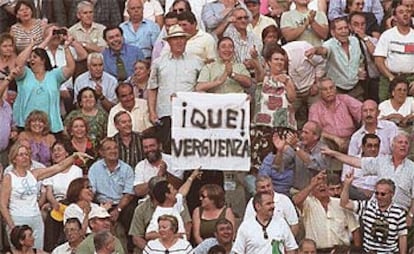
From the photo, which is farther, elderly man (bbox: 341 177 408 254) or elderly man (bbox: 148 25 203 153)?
elderly man (bbox: 148 25 203 153)

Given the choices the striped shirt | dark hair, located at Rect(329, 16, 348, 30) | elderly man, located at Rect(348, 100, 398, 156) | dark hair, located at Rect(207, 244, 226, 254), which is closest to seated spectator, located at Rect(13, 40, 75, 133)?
dark hair, located at Rect(207, 244, 226, 254)

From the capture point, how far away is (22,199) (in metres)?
18.3

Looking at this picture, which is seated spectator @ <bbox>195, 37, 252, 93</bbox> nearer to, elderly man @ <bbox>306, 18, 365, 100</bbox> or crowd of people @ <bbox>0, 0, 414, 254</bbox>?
crowd of people @ <bbox>0, 0, 414, 254</bbox>

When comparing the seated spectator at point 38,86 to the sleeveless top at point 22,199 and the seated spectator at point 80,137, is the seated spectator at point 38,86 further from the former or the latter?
the sleeveless top at point 22,199

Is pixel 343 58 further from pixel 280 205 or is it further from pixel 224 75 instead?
pixel 280 205

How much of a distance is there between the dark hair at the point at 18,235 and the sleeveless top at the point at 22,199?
1.69 ft

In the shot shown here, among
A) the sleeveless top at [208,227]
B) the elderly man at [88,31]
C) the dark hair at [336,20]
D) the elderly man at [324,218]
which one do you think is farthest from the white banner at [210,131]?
the elderly man at [88,31]

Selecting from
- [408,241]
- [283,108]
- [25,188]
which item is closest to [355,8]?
[283,108]

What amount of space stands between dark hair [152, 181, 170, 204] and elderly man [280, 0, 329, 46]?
11.0ft

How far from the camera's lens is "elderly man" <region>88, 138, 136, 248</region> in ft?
61.7

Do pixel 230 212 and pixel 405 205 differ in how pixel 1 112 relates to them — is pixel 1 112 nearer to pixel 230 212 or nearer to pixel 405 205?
pixel 230 212

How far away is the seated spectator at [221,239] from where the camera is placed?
17922 millimetres

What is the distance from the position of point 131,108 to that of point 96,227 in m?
2.28

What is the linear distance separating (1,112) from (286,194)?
3.26 metres
